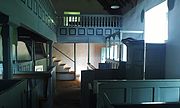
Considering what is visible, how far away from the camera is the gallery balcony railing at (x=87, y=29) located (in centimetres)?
1097

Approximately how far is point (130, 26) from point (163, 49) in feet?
15.3

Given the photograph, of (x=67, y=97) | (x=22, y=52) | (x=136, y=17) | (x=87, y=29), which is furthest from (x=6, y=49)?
(x=87, y=29)

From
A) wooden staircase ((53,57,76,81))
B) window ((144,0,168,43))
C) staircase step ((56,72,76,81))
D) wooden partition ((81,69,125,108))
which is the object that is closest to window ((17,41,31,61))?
wooden staircase ((53,57,76,81))

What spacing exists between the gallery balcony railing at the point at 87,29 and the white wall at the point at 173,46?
589 centimetres

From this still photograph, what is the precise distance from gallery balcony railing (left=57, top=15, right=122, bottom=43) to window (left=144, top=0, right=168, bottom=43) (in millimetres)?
3637

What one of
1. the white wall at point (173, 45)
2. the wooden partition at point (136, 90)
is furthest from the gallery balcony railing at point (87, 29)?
the wooden partition at point (136, 90)

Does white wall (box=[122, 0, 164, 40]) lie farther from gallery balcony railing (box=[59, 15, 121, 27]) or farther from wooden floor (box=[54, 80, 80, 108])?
wooden floor (box=[54, 80, 80, 108])

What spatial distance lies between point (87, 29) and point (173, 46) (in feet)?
21.0

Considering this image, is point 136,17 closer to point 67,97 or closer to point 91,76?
point 91,76

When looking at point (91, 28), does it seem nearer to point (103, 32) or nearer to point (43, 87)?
point (103, 32)

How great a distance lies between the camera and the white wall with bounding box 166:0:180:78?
480 centimetres

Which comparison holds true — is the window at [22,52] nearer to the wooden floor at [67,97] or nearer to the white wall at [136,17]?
the wooden floor at [67,97]

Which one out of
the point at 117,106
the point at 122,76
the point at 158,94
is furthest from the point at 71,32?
the point at 117,106

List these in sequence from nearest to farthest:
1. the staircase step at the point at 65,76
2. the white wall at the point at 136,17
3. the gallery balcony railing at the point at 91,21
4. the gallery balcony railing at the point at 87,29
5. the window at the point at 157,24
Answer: the window at the point at 157,24 → the white wall at the point at 136,17 → the gallery balcony railing at the point at 87,29 → the gallery balcony railing at the point at 91,21 → the staircase step at the point at 65,76
